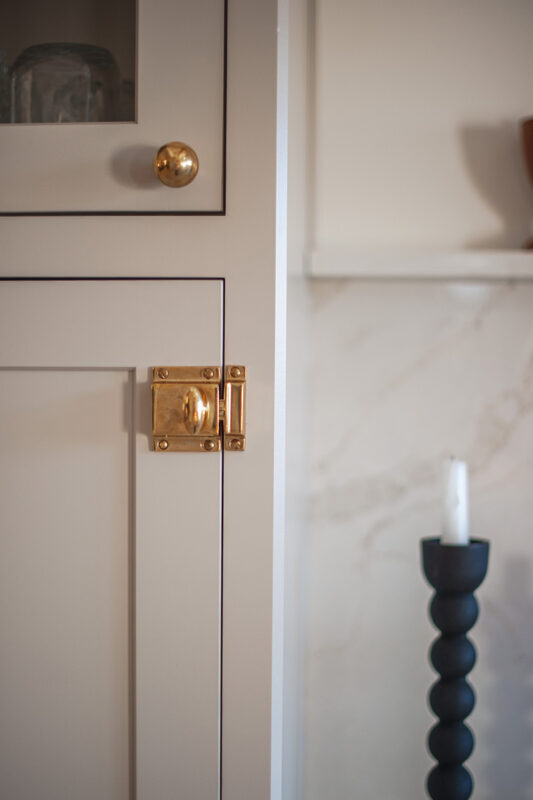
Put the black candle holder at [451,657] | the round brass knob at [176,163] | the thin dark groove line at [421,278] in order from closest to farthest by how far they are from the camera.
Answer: the round brass knob at [176,163], the black candle holder at [451,657], the thin dark groove line at [421,278]

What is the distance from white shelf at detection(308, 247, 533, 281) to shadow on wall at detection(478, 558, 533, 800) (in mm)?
313

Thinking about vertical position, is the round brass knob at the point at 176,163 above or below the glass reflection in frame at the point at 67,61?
below

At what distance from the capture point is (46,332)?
17.5 inches

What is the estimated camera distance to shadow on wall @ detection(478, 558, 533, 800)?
79 centimetres

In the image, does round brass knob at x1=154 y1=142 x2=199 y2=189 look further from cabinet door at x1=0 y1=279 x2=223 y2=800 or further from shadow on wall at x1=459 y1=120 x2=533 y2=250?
shadow on wall at x1=459 y1=120 x2=533 y2=250

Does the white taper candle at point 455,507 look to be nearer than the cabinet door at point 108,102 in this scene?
No

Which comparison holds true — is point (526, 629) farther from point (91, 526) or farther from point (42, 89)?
point (42, 89)

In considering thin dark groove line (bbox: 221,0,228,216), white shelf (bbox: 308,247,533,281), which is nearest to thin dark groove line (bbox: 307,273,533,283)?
white shelf (bbox: 308,247,533,281)

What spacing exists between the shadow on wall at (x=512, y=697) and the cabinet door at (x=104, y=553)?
46 cm

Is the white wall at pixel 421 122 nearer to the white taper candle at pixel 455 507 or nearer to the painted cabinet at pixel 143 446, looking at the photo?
the white taper candle at pixel 455 507

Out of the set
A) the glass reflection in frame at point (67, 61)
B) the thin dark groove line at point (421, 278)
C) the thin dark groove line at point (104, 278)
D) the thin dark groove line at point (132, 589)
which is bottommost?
the thin dark groove line at point (132, 589)

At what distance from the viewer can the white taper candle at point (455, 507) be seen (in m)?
0.68

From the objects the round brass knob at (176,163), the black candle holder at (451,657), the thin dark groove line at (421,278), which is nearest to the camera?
the round brass knob at (176,163)

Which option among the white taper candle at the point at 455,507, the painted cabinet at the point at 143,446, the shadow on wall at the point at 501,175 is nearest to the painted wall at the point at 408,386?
the shadow on wall at the point at 501,175
